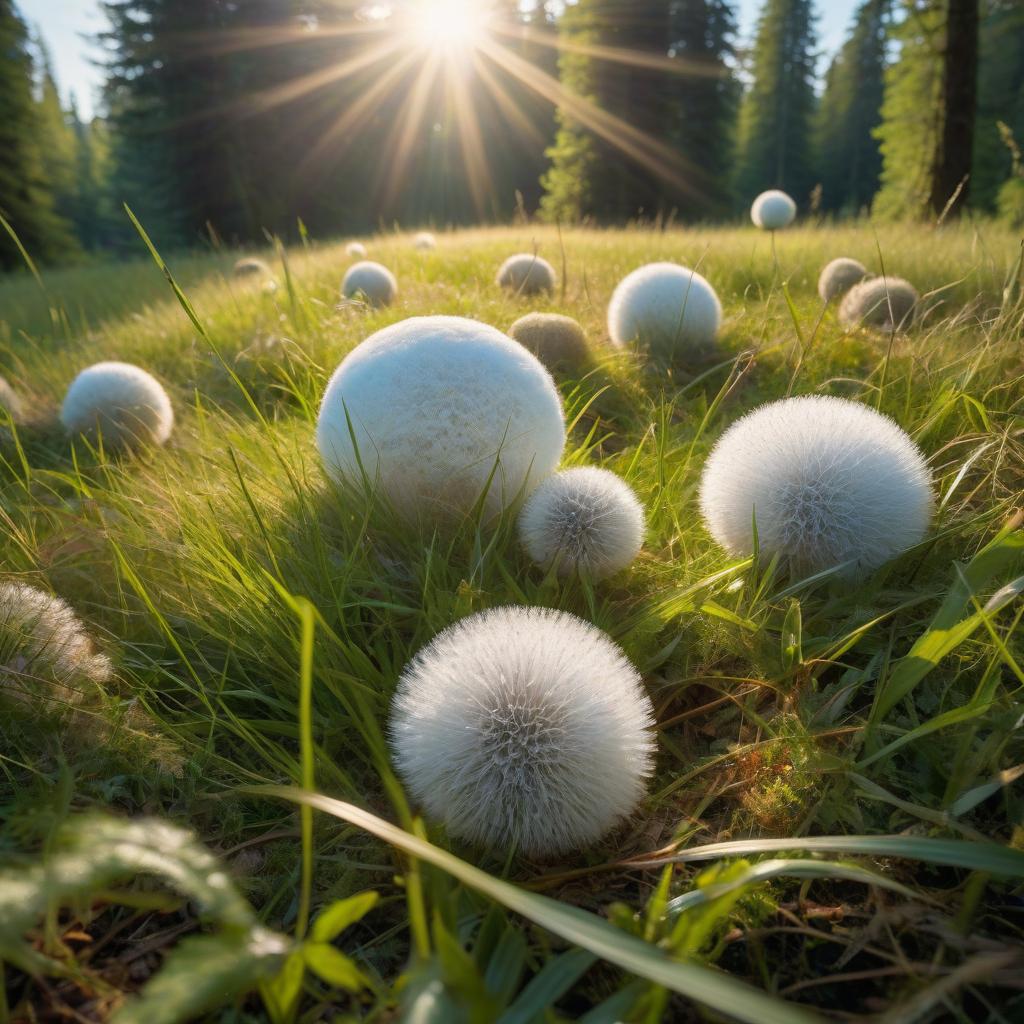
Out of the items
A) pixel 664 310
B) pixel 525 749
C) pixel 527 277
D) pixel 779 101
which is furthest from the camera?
pixel 779 101

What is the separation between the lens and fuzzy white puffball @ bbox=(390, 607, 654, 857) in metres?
1.40

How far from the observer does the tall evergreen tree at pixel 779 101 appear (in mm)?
38750

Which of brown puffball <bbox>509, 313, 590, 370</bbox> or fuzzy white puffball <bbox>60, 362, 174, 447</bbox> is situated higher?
brown puffball <bbox>509, 313, 590, 370</bbox>

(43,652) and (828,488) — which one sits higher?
(828,488)

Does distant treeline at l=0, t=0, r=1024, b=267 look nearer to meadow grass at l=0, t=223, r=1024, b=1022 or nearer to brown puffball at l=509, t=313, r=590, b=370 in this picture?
brown puffball at l=509, t=313, r=590, b=370

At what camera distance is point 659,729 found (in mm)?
1881

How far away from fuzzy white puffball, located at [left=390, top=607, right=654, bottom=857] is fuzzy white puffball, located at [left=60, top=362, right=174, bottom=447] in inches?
132

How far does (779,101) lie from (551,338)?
4417 cm

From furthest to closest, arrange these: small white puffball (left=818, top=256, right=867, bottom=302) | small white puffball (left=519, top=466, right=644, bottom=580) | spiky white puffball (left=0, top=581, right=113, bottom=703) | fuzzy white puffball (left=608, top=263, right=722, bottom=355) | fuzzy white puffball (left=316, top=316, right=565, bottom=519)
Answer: small white puffball (left=818, top=256, right=867, bottom=302), fuzzy white puffball (left=608, top=263, right=722, bottom=355), fuzzy white puffball (left=316, top=316, right=565, bottom=519), small white puffball (left=519, top=466, right=644, bottom=580), spiky white puffball (left=0, top=581, right=113, bottom=703)

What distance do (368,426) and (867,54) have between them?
55.8 m

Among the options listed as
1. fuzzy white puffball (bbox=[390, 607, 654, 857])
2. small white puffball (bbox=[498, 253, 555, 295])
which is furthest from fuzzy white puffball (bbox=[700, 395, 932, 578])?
small white puffball (bbox=[498, 253, 555, 295])

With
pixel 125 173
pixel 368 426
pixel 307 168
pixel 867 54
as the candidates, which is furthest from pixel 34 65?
pixel 867 54

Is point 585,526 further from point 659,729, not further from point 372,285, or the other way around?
point 372,285

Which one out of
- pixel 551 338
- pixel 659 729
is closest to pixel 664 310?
pixel 551 338
